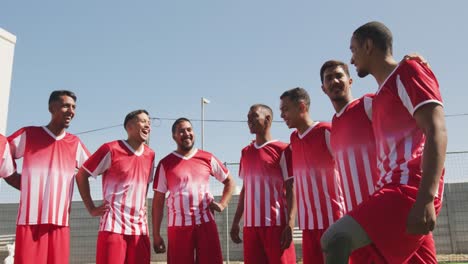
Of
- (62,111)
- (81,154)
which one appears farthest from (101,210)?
(62,111)

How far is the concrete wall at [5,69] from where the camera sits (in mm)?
5688

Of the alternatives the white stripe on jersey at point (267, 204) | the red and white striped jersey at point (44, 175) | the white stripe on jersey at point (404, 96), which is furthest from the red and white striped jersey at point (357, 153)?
the red and white striped jersey at point (44, 175)

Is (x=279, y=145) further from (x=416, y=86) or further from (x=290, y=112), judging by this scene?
(x=416, y=86)

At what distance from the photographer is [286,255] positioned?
4.62 meters

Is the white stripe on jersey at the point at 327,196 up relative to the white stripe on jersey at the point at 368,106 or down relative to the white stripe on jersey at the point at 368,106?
down

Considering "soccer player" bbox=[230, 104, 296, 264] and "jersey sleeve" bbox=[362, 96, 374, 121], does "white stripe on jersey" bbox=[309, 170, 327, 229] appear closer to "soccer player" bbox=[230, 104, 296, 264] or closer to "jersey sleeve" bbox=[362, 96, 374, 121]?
"soccer player" bbox=[230, 104, 296, 264]

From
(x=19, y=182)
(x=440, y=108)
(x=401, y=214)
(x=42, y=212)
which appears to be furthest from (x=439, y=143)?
(x=19, y=182)

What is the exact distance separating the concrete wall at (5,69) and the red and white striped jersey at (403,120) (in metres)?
4.98

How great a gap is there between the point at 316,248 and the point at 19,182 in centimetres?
319

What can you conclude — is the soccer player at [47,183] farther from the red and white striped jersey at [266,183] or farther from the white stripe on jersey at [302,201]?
the white stripe on jersey at [302,201]

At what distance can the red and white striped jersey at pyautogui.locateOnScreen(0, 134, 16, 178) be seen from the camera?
4.38m

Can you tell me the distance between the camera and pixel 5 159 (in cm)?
441

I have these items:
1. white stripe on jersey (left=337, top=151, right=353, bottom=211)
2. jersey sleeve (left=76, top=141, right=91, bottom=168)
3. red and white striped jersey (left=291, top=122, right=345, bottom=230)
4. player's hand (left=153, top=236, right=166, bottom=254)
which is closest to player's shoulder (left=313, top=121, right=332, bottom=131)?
red and white striped jersey (left=291, top=122, right=345, bottom=230)

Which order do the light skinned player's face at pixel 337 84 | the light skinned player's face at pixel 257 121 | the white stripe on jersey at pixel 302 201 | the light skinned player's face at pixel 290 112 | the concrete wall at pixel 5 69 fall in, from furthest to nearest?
the concrete wall at pixel 5 69, the light skinned player's face at pixel 257 121, the light skinned player's face at pixel 290 112, the white stripe on jersey at pixel 302 201, the light skinned player's face at pixel 337 84
